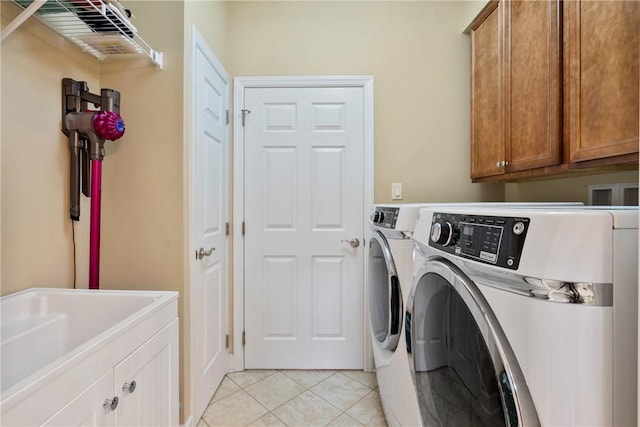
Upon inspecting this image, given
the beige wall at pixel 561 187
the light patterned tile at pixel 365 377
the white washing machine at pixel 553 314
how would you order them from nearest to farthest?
1. the white washing machine at pixel 553 314
2. the beige wall at pixel 561 187
3. the light patterned tile at pixel 365 377

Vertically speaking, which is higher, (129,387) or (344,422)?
(129,387)

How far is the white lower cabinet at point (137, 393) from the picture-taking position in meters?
0.74

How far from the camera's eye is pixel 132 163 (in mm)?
1432

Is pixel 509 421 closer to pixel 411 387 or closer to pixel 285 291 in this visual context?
pixel 411 387

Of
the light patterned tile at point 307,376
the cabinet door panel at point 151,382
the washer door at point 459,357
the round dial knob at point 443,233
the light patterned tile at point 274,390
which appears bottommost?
the light patterned tile at point 274,390

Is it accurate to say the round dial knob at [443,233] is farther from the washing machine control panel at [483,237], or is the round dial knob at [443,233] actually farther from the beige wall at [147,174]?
the beige wall at [147,174]

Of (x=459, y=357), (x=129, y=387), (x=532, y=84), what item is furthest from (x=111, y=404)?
(x=532, y=84)

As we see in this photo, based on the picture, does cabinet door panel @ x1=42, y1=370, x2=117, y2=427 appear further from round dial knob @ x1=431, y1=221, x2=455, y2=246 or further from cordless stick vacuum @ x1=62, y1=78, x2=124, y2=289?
round dial knob @ x1=431, y1=221, x2=455, y2=246

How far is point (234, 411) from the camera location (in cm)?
168

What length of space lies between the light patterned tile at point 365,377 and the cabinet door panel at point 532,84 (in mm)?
1505

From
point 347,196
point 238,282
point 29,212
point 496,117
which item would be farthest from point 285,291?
point 496,117

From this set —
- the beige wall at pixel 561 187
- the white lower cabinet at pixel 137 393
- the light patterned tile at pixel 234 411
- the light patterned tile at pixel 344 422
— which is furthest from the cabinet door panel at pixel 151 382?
the beige wall at pixel 561 187

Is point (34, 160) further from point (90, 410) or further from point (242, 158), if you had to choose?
point (242, 158)

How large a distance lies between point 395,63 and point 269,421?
7.57 ft
